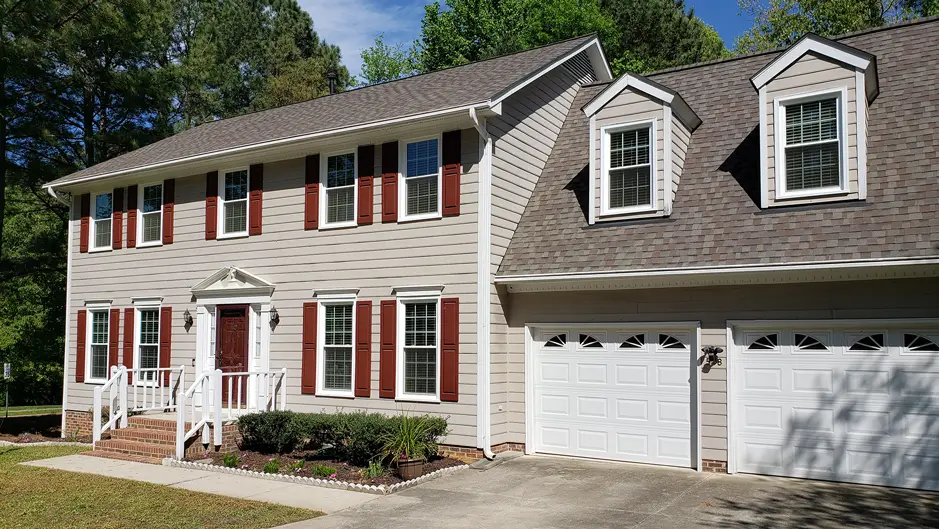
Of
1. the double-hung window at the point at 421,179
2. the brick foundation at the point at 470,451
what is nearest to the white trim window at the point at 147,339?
the double-hung window at the point at 421,179

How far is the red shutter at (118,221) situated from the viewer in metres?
17.4

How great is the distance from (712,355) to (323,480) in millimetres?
5625

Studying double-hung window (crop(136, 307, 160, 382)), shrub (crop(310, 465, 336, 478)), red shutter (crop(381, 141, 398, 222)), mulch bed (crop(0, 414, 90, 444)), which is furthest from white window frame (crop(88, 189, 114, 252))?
shrub (crop(310, 465, 336, 478))

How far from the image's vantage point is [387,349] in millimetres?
12992

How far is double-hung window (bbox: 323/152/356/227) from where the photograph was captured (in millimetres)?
13953

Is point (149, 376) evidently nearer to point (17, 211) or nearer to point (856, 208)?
point (856, 208)

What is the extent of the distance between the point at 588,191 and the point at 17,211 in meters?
25.4

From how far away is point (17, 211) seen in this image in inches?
1169

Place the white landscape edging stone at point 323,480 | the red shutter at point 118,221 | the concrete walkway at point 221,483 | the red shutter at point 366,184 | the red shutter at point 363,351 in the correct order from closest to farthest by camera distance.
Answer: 1. the concrete walkway at point 221,483
2. the white landscape edging stone at point 323,480
3. the red shutter at point 363,351
4. the red shutter at point 366,184
5. the red shutter at point 118,221

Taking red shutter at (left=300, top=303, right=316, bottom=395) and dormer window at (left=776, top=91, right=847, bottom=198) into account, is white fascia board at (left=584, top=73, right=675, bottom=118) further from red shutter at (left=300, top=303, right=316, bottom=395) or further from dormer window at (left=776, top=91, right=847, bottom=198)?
red shutter at (left=300, top=303, right=316, bottom=395)

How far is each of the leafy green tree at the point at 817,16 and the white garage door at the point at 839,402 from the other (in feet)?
52.8

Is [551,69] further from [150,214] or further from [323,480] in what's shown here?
[150,214]

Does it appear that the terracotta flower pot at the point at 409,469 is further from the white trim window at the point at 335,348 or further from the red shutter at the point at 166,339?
the red shutter at the point at 166,339

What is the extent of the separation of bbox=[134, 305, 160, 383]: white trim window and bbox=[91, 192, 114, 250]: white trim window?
2.16 metres
